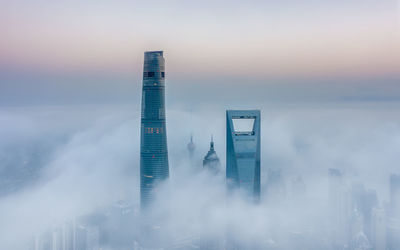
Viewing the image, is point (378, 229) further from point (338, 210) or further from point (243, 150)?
point (243, 150)

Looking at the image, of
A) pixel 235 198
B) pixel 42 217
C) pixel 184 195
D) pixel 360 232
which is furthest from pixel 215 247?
pixel 42 217

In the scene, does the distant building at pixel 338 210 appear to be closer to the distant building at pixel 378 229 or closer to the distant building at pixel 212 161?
the distant building at pixel 378 229

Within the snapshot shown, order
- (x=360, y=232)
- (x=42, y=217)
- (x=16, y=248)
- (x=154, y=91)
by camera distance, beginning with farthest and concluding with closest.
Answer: (x=154, y=91), (x=360, y=232), (x=42, y=217), (x=16, y=248)

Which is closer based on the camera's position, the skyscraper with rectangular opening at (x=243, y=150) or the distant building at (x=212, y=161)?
the skyscraper with rectangular opening at (x=243, y=150)

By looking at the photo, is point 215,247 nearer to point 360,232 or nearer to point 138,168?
point 360,232

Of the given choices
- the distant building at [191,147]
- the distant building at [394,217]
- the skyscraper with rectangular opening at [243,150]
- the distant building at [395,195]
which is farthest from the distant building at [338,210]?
the distant building at [191,147]

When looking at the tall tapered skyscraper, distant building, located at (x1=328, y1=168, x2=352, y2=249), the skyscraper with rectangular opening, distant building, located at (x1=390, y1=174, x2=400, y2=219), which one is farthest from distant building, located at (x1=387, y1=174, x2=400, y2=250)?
the tall tapered skyscraper
